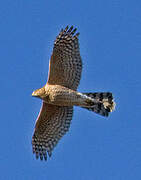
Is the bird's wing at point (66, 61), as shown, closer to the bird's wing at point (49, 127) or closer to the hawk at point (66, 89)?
the hawk at point (66, 89)

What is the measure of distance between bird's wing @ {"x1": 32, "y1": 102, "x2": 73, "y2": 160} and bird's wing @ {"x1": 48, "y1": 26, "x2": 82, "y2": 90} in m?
0.97

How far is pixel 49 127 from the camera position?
19500 millimetres

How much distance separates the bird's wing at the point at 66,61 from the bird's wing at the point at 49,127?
0.97m

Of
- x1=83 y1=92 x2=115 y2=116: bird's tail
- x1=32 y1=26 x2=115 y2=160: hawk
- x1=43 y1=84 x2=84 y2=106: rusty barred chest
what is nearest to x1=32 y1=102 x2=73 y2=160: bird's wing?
x1=32 y1=26 x2=115 y2=160: hawk

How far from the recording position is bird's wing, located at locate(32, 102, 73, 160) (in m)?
19.3

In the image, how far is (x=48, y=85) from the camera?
18.8 m

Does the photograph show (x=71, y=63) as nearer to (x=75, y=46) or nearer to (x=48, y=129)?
(x=75, y=46)

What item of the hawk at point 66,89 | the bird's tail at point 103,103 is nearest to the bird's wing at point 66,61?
the hawk at point 66,89

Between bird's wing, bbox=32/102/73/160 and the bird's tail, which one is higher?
the bird's tail

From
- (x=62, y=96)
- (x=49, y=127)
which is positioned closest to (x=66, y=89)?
(x=62, y=96)

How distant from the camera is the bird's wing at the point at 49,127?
19328 mm

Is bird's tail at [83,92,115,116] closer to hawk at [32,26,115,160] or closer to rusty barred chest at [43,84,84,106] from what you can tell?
hawk at [32,26,115,160]

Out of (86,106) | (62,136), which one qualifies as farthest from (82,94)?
(62,136)

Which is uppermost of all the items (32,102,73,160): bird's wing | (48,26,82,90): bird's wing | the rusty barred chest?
(48,26,82,90): bird's wing
